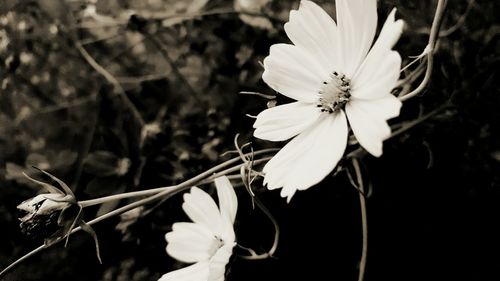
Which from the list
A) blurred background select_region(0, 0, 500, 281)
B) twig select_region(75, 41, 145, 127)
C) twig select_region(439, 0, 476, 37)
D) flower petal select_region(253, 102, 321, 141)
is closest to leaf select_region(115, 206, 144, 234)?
blurred background select_region(0, 0, 500, 281)

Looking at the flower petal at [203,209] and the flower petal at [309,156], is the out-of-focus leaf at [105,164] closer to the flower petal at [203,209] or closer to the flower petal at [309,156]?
the flower petal at [203,209]

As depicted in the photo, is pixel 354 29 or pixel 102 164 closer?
pixel 354 29

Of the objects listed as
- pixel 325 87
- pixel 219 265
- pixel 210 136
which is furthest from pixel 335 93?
pixel 210 136

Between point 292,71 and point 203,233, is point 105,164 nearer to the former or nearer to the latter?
point 203,233

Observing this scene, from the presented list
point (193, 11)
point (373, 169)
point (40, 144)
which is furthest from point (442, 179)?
point (40, 144)

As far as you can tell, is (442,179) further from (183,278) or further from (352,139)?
(183,278)

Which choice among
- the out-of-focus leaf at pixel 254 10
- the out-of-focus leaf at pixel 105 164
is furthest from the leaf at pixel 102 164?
the out-of-focus leaf at pixel 254 10
